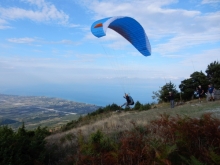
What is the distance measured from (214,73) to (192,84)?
2712mm

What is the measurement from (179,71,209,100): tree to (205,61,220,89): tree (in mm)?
727

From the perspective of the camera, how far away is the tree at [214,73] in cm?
2313

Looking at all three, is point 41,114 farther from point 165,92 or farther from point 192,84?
point 192,84

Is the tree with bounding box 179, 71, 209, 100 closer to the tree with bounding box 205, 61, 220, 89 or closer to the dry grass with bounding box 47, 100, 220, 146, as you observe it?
the tree with bounding box 205, 61, 220, 89

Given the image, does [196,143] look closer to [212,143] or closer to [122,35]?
[212,143]

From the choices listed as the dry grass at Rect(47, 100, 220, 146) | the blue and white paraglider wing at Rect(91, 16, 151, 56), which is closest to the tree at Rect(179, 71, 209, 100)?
the dry grass at Rect(47, 100, 220, 146)

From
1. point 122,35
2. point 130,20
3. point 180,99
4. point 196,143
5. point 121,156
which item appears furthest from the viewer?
point 180,99

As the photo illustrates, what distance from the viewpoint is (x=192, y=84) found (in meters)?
23.9

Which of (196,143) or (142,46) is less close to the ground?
(142,46)

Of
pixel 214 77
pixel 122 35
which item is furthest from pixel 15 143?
pixel 214 77

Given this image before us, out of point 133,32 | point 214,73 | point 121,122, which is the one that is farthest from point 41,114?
point 121,122

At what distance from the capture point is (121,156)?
168 inches

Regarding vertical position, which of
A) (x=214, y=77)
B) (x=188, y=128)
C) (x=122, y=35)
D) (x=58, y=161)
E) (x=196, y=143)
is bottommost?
(x=58, y=161)

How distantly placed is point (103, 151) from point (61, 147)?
6.62ft
